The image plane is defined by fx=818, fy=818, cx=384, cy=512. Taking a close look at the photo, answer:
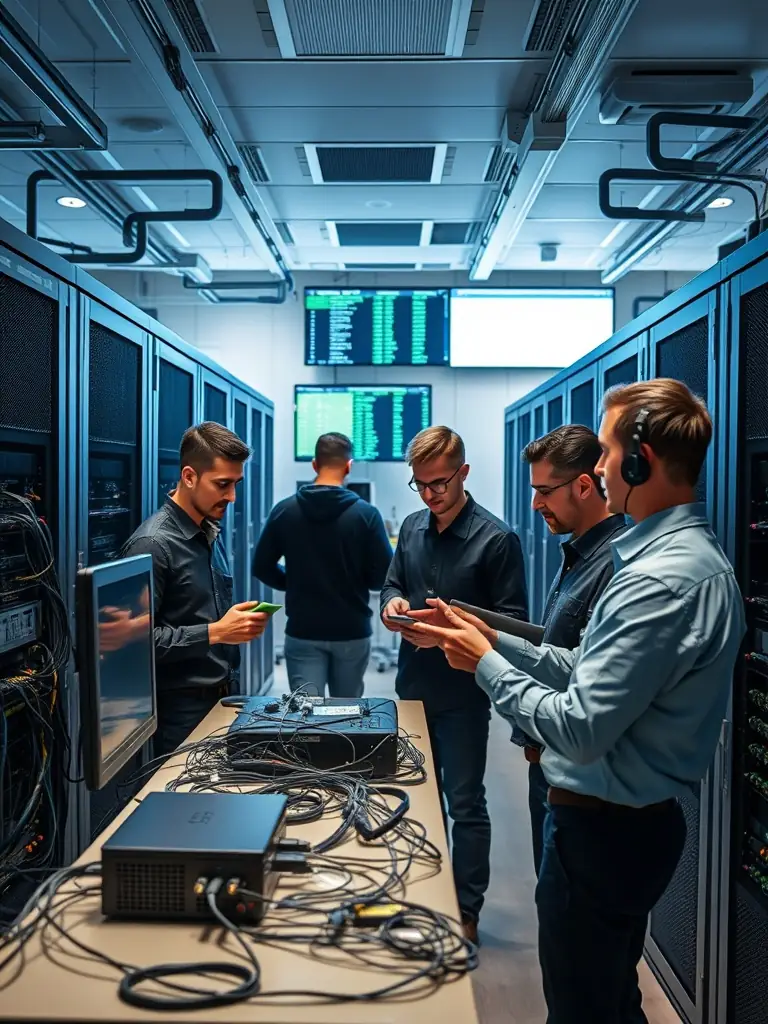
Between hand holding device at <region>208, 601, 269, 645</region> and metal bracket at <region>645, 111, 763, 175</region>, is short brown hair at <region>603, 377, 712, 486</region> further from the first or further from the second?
metal bracket at <region>645, 111, 763, 175</region>

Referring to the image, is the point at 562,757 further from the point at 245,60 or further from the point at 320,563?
the point at 245,60

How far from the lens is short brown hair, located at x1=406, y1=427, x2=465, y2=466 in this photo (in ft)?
8.29

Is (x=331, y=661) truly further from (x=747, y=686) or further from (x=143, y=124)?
(x=143, y=124)

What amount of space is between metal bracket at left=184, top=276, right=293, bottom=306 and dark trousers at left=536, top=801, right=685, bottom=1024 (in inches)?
199

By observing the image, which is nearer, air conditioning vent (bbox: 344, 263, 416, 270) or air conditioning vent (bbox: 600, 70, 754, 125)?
air conditioning vent (bbox: 600, 70, 754, 125)

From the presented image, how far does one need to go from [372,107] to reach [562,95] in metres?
0.93

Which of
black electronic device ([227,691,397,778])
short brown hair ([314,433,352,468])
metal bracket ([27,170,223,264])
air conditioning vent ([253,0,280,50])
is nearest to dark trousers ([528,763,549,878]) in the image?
black electronic device ([227,691,397,778])

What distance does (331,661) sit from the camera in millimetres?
3455

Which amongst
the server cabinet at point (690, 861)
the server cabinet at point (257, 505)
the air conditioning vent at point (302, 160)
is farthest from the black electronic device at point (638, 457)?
the server cabinet at point (257, 505)

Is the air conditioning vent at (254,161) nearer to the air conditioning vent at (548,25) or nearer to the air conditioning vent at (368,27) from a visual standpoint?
the air conditioning vent at (368,27)

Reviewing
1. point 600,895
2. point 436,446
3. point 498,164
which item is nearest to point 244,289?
point 498,164

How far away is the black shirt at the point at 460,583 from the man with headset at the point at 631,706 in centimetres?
98

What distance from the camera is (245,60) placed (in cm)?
316

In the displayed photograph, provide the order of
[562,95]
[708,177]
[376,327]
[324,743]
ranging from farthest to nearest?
[376,327]
[708,177]
[562,95]
[324,743]
